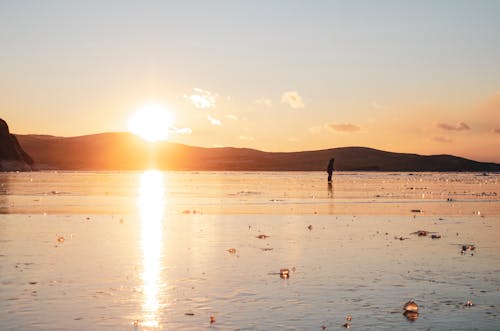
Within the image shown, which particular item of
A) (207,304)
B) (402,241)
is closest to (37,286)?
(207,304)

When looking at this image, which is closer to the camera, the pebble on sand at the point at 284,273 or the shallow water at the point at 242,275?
the shallow water at the point at 242,275

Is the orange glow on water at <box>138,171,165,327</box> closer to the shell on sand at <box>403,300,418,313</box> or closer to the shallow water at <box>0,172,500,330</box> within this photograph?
the shallow water at <box>0,172,500,330</box>

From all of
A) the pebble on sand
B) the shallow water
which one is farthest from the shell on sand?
the pebble on sand

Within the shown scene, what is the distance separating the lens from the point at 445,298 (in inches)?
611

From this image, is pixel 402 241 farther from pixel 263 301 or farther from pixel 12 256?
pixel 12 256

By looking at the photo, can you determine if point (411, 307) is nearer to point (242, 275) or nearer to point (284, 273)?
point (284, 273)

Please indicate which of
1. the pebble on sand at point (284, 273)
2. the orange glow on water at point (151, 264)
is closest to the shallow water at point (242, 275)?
the orange glow on water at point (151, 264)

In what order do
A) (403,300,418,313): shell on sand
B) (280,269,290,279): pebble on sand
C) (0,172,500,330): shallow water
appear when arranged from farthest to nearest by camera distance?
(280,269,290,279): pebble on sand < (403,300,418,313): shell on sand < (0,172,500,330): shallow water

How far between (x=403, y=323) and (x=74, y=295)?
7.99m

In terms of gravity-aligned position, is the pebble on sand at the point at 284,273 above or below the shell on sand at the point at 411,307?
above

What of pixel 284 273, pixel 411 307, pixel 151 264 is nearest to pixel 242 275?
pixel 284 273

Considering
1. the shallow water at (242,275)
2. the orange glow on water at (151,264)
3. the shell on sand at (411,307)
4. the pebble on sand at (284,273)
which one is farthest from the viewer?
the pebble on sand at (284,273)

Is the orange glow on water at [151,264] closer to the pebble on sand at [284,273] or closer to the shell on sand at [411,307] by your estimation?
the pebble on sand at [284,273]

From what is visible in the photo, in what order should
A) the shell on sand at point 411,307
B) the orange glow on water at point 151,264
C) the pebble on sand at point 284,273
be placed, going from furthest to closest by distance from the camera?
the pebble on sand at point 284,273 < the shell on sand at point 411,307 < the orange glow on water at point 151,264
